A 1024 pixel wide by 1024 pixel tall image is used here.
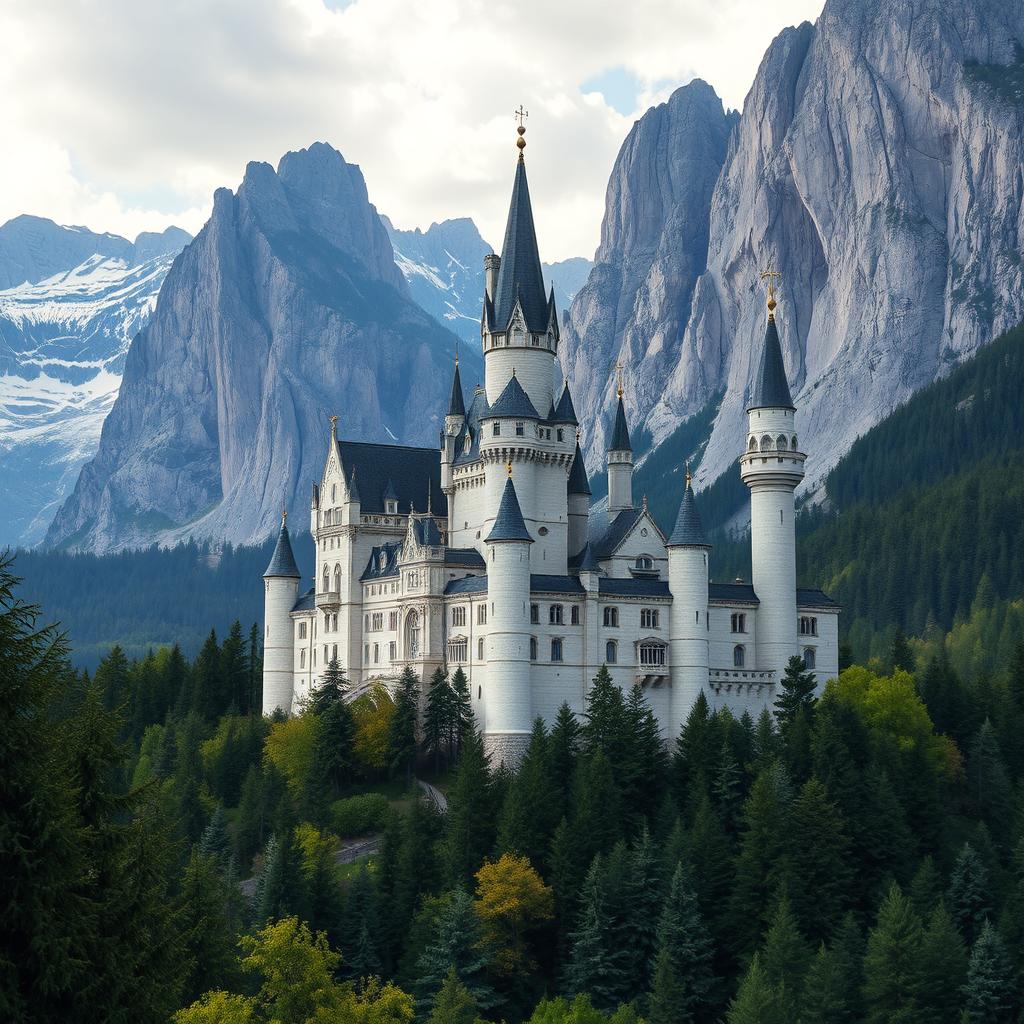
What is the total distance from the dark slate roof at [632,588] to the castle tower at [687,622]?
0.75 m

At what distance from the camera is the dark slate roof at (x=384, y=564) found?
384ft

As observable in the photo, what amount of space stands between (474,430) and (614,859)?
35836 mm

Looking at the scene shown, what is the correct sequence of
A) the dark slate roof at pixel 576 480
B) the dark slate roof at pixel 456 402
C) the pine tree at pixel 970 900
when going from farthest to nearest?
1. the dark slate roof at pixel 456 402
2. the dark slate roof at pixel 576 480
3. the pine tree at pixel 970 900

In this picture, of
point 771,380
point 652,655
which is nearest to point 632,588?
point 652,655

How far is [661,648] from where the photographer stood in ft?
354

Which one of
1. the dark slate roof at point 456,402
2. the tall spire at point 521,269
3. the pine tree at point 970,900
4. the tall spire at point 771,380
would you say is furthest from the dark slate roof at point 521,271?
the pine tree at point 970,900

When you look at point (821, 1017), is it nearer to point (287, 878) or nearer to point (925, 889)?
point (925, 889)

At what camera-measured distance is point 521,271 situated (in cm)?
11669

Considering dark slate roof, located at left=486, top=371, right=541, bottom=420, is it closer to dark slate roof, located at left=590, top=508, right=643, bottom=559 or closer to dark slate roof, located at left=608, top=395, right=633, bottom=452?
dark slate roof, located at left=590, top=508, right=643, bottom=559

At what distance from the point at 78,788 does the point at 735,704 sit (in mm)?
81313

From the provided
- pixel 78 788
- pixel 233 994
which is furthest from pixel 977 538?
pixel 78 788

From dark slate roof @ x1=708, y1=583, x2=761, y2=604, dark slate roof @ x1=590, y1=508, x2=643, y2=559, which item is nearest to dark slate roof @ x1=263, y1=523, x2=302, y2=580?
dark slate roof @ x1=590, y1=508, x2=643, y2=559

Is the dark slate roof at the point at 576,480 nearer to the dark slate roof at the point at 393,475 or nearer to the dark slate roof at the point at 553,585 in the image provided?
the dark slate roof at the point at 393,475

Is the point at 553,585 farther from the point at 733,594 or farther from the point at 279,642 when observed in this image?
the point at 279,642
